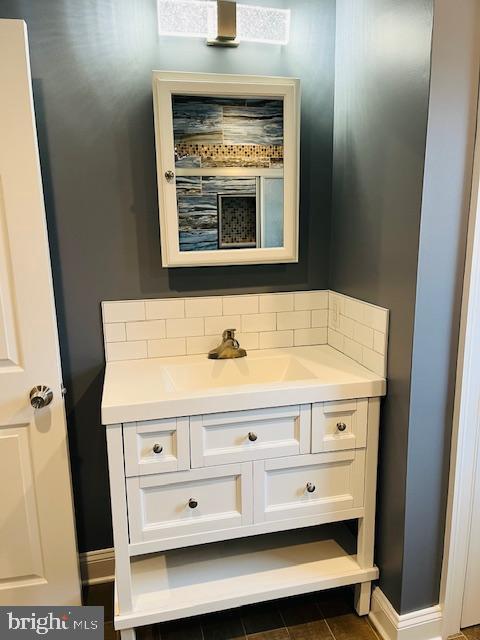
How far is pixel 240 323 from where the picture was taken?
78.3 inches

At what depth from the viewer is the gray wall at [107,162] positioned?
167 centimetres

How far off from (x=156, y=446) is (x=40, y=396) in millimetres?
464

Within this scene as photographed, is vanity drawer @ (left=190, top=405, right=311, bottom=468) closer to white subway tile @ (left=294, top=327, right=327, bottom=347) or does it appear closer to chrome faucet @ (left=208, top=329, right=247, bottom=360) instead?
chrome faucet @ (left=208, top=329, right=247, bottom=360)

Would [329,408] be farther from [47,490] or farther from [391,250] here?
[47,490]

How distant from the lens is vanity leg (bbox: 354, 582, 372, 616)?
1747 mm

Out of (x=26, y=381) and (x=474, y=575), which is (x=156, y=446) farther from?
(x=474, y=575)

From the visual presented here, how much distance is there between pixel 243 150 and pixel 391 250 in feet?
2.30

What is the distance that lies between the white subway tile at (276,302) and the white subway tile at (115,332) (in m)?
0.58

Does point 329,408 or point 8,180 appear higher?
point 8,180

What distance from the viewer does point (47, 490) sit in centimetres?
171

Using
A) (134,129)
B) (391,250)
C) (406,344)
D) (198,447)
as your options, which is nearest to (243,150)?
(134,129)

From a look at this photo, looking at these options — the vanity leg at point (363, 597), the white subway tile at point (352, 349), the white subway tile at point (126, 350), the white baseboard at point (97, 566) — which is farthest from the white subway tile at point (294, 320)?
the white baseboard at point (97, 566)

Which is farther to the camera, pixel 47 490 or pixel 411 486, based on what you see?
pixel 47 490

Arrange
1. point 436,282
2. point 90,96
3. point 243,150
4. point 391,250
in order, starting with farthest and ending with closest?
point 243,150
point 90,96
point 391,250
point 436,282
